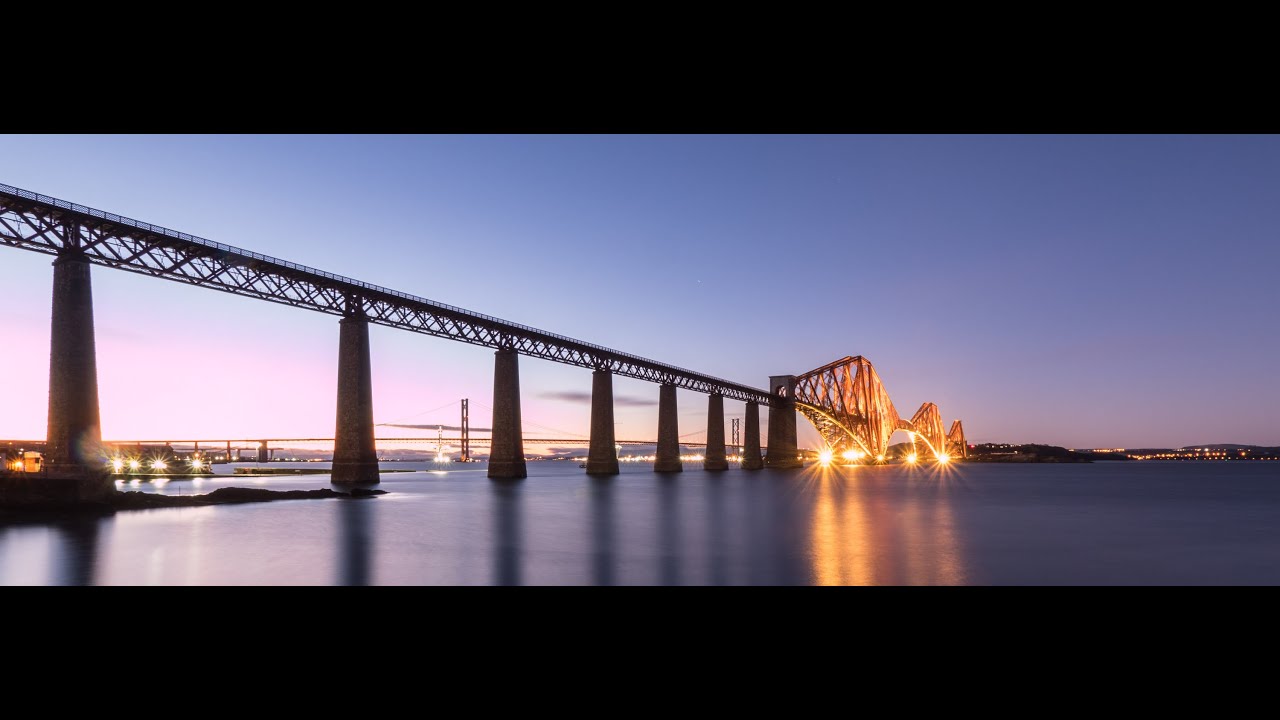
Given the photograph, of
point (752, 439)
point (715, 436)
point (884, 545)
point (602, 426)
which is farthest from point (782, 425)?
point (884, 545)

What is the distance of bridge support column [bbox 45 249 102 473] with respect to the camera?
26719 mm

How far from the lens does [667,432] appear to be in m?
87.1

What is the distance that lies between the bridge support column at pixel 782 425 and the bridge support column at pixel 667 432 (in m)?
33.9

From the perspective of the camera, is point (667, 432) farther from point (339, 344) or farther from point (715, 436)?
point (339, 344)

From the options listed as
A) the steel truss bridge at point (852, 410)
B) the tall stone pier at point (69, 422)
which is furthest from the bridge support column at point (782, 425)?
the tall stone pier at point (69, 422)

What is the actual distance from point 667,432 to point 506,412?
33.7m

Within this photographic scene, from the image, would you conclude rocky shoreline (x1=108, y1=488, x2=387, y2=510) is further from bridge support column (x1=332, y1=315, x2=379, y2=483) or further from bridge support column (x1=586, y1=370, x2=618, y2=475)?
bridge support column (x1=586, y1=370, x2=618, y2=475)

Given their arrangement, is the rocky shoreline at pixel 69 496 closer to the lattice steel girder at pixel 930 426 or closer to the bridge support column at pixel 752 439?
the bridge support column at pixel 752 439
